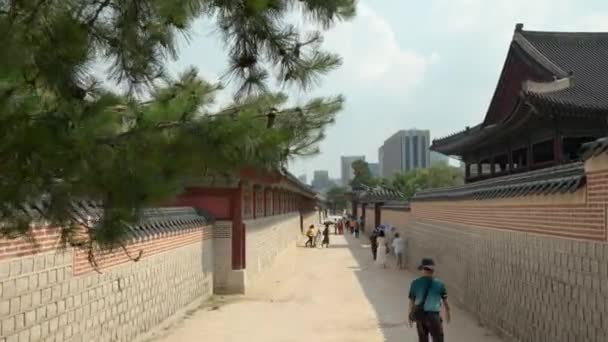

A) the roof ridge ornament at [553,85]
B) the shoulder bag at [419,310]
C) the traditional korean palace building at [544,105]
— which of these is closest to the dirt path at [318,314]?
the shoulder bag at [419,310]

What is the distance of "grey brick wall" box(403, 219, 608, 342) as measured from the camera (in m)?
6.47

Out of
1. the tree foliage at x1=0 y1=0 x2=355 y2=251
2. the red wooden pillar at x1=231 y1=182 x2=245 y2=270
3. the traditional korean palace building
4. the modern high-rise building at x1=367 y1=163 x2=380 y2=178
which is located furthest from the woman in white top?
the modern high-rise building at x1=367 y1=163 x2=380 y2=178

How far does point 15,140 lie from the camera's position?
3158 millimetres

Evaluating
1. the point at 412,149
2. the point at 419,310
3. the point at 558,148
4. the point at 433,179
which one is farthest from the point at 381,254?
the point at 412,149

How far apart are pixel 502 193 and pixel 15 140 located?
825cm

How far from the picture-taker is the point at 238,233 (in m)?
15.8

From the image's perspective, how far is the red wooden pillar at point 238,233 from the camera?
1566 centimetres

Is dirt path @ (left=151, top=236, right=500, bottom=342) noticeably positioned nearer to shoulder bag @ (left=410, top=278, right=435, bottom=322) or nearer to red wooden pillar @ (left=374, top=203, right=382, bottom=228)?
shoulder bag @ (left=410, top=278, right=435, bottom=322)

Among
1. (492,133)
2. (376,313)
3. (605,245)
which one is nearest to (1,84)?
(605,245)

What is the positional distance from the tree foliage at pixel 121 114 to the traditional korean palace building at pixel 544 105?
411 inches

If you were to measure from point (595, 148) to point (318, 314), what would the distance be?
7.46 metres

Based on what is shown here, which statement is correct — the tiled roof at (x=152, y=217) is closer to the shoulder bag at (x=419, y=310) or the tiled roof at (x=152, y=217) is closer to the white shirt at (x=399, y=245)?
the shoulder bag at (x=419, y=310)

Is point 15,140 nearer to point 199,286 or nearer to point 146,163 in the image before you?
point 146,163

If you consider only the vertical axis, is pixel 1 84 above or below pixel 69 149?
above
